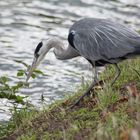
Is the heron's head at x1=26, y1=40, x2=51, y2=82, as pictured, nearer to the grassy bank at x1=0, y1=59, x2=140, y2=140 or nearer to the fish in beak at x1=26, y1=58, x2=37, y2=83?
the fish in beak at x1=26, y1=58, x2=37, y2=83

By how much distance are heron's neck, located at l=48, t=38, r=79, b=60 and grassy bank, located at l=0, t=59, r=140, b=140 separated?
18.2 inches

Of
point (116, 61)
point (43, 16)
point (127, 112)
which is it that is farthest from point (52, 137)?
point (43, 16)

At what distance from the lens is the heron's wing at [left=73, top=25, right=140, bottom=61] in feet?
23.2

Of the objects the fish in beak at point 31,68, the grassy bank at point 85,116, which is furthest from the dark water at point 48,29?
the grassy bank at point 85,116

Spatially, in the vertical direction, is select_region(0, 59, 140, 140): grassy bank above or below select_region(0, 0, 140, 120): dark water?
above

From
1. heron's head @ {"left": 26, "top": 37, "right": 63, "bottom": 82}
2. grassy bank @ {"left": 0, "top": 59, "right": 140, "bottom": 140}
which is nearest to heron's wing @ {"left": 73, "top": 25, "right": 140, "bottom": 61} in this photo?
grassy bank @ {"left": 0, "top": 59, "right": 140, "bottom": 140}

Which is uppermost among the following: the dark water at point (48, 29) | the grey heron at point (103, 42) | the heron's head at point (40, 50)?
the grey heron at point (103, 42)

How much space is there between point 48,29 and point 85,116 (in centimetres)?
667

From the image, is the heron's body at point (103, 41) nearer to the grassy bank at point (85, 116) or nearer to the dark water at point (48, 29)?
the grassy bank at point (85, 116)

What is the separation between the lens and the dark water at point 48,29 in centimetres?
1054

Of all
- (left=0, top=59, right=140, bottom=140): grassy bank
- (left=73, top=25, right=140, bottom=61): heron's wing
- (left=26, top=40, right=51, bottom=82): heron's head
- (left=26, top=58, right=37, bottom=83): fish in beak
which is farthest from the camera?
(left=26, top=58, right=37, bottom=83): fish in beak

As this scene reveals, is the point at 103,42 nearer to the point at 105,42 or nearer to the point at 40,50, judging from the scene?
the point at 105,42

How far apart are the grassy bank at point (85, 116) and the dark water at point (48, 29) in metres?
1.46

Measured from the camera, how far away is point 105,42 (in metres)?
7.25
